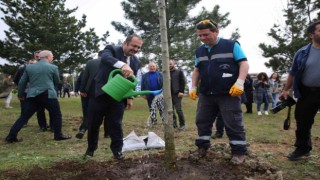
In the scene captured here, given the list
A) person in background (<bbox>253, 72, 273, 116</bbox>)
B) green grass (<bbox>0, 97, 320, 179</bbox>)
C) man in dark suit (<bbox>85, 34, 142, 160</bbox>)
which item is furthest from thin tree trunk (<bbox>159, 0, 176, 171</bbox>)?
person in background (<bbox>253, 72, 273, 116</bbox>)

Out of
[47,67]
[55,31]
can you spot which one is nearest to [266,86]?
[47,67]

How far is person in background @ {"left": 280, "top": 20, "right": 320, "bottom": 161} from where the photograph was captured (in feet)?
14.2

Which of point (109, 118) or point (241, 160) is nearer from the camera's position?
point (241, 160)

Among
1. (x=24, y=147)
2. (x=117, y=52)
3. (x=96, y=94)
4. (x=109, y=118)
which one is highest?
(x=117, y=52)

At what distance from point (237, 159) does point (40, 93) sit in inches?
166

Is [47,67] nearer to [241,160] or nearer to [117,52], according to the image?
[117,52]

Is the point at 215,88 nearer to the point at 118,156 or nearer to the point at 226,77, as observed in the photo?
the point at 226,77

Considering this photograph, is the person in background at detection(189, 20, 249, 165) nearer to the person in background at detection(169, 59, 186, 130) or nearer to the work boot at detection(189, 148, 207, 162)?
the work boot at detection(189, 148, 207, 162)

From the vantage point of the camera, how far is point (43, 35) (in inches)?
801

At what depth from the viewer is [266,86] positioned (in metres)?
13.4

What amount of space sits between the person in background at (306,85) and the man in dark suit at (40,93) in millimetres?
4437

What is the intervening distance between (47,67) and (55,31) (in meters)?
15.1

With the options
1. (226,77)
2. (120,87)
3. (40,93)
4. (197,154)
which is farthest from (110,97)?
(40,93)

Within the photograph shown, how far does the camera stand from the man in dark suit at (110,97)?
4.29 m
